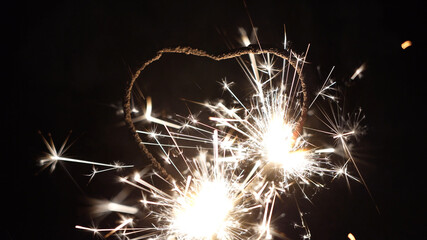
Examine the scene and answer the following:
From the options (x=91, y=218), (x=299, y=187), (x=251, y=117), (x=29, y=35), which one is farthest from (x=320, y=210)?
(x=29, y=35)

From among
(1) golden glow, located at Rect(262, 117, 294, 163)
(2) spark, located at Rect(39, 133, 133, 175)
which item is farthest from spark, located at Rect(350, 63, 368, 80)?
(2) spark, located at Rect(39, 133, 133, 175)

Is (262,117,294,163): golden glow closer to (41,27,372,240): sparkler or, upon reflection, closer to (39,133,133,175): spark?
(41,27,372,240): sparkler

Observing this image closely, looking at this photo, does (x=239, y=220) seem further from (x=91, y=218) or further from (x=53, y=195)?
(x=53, y=195)

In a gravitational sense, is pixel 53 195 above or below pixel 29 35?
below

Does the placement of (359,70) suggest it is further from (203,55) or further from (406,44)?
(203,55)

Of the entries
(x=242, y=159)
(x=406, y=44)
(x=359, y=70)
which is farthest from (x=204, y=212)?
(x=406, y=44)
